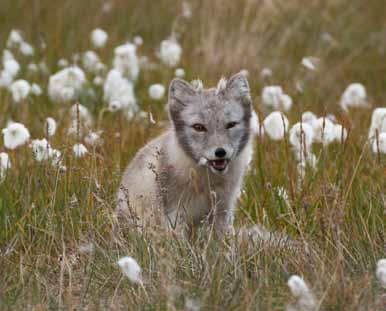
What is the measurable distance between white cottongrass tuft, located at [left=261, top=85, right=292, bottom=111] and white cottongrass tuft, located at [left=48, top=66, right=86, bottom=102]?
5.44 ft

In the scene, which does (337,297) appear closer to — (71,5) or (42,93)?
(42,93)

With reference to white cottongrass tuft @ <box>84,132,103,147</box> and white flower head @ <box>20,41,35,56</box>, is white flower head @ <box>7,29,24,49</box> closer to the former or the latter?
white flower head @ <box>20,41,35,56</box>

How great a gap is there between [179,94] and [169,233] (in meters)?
1.23

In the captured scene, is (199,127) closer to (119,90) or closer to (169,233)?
(169,233)

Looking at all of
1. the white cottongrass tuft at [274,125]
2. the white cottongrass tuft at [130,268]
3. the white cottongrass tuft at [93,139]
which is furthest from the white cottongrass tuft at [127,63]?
the white cottongrass tuft at [130,268]

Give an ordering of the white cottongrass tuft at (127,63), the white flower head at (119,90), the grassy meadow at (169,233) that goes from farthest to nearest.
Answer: the white cottongrass tuft at (127,63), the white flower head at (119,90), the grassy meadow at (169,233)

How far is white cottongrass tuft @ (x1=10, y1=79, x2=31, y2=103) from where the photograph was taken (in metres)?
8.66

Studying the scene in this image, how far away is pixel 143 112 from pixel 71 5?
337 cm

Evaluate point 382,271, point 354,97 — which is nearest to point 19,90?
point 354,97

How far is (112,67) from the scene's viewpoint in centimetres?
1041

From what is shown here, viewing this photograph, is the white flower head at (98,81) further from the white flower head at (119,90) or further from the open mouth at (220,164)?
the open mouth at (220,164)

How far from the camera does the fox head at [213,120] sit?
6.41 metres

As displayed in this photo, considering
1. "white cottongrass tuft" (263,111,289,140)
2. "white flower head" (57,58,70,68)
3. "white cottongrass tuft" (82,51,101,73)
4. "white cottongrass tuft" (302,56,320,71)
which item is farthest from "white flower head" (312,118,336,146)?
"white flower head" (57,58,70,68)

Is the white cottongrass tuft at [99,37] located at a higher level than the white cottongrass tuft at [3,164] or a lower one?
higher
